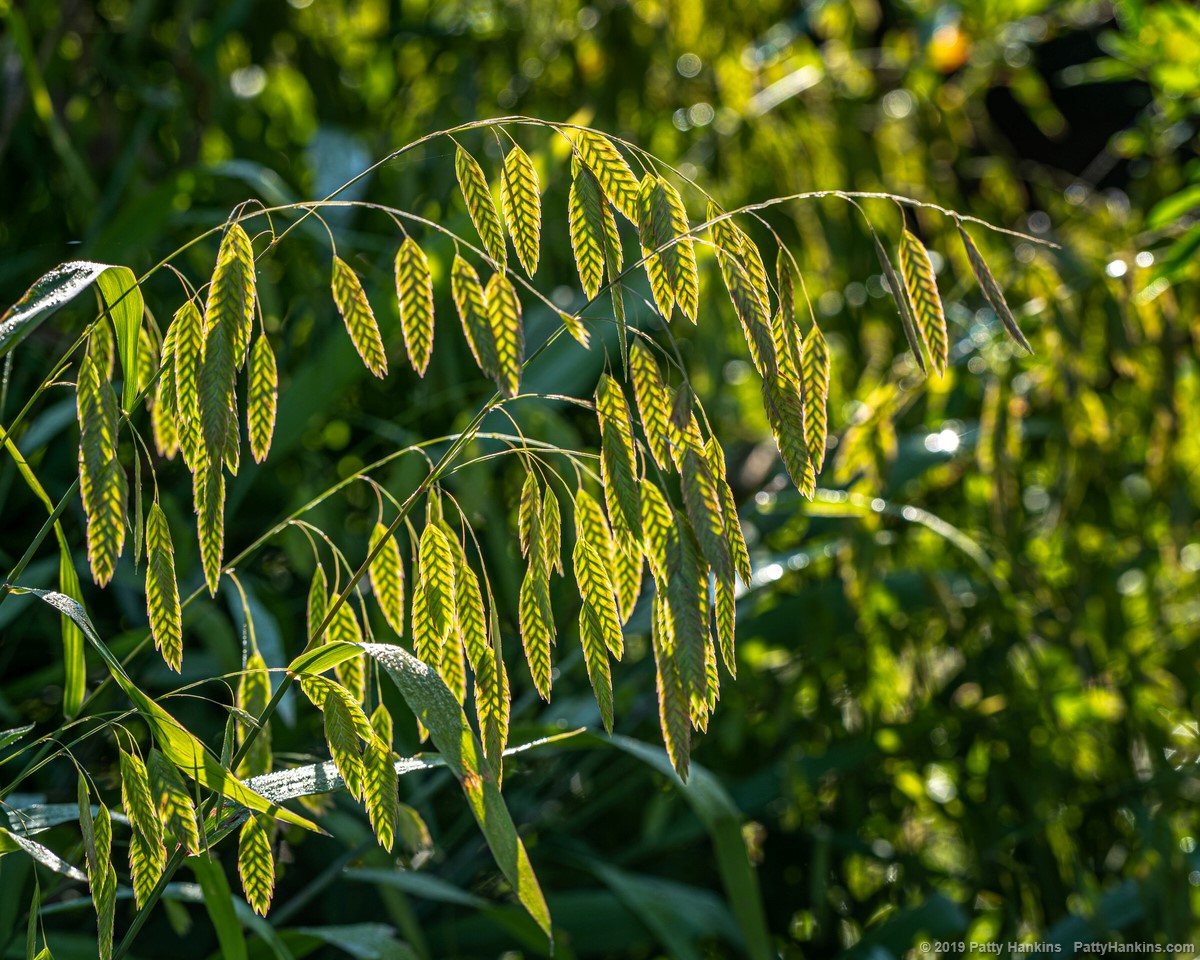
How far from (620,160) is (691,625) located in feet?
0.47

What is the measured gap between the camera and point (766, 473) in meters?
1.01

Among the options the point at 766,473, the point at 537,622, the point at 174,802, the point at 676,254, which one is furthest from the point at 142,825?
the point at 766,473

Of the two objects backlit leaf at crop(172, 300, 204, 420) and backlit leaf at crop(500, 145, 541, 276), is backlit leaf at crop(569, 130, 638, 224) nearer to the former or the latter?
backlit leaf at crop(500, 145, 541, 276)

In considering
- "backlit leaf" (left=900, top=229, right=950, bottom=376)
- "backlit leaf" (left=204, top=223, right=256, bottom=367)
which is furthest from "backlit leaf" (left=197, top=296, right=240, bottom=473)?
"backlit leaf" (left=900, top=229, right=950, bottom=376)

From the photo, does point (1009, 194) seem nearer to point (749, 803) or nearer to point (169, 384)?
point (749, 803)

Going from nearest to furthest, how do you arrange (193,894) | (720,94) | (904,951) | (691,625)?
(691,625), (193,894), (904,951), (720,94)

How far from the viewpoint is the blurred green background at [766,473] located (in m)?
0.79

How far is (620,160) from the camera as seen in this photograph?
38 centimetres

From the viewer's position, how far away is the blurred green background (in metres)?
0.79

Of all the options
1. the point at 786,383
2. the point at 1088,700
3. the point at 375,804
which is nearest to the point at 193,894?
the point at 375,804

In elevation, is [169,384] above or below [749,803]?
above

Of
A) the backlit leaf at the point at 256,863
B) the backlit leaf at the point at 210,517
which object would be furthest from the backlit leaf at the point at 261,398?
the backlit leaf at the point at 256,863

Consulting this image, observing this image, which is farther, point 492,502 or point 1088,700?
point 1088,700

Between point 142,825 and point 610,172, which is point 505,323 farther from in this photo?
point 142,825
